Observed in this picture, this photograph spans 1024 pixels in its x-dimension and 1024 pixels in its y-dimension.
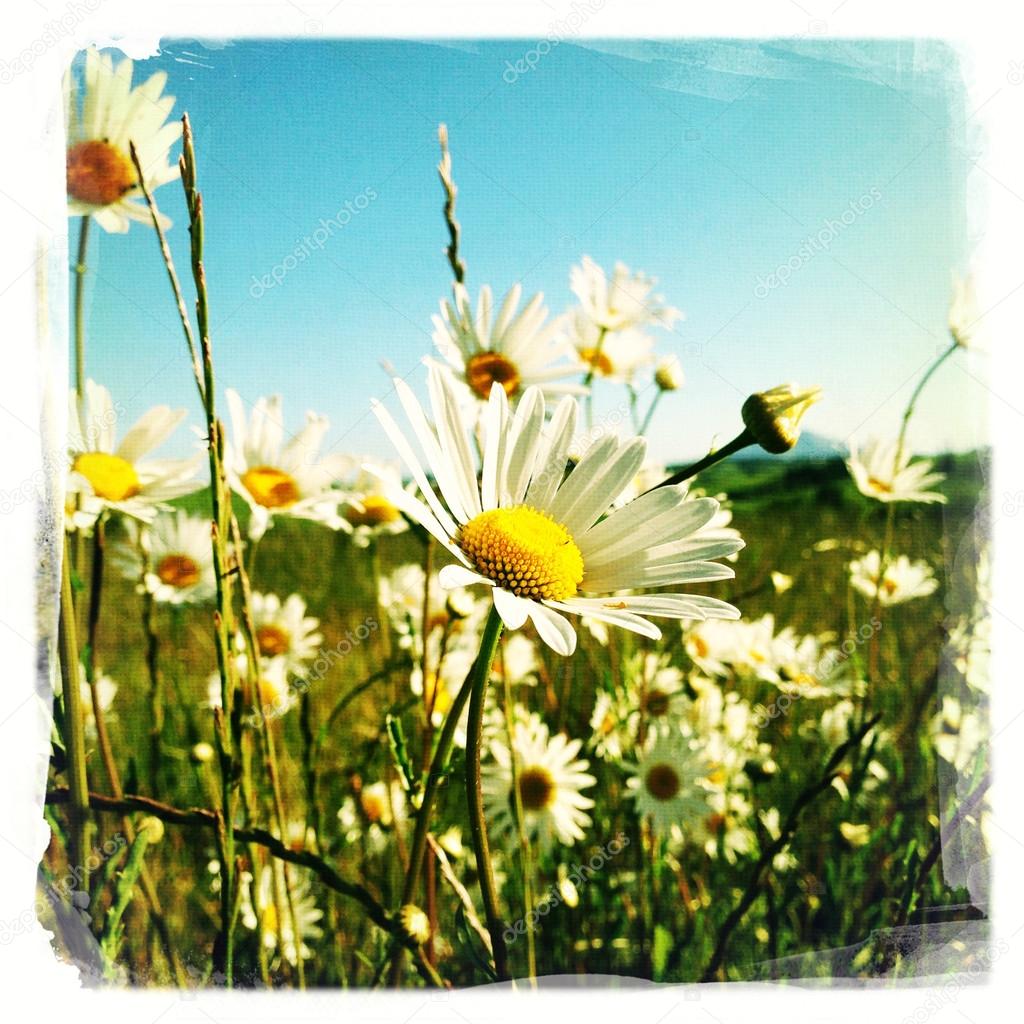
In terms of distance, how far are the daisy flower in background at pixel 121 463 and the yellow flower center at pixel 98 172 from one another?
0.14 meters

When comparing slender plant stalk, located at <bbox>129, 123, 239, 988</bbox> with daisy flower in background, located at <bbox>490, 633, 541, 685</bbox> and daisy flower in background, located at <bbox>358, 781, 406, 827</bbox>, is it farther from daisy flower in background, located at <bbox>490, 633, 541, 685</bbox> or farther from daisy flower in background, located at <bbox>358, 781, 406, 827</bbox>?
daisy flower in background, located at <bbox>490, 633, 541, 685</bbox>

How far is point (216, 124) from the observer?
0.67 metres

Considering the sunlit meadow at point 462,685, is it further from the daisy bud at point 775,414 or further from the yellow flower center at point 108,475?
the daisy bud at point 775,414

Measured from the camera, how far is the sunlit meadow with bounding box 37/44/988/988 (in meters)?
0.65

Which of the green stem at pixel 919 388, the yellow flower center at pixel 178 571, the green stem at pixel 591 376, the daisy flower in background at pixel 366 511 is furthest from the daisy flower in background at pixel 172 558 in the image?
the green stem at pixel 919 388

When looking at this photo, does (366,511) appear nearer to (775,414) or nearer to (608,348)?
(608,348)

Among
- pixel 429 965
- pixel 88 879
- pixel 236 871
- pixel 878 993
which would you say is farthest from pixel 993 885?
pixel 88 879

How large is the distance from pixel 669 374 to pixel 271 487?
32 centimetres

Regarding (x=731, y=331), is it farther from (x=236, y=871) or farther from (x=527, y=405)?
(x=236, y=871)

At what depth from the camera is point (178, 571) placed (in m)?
0.69

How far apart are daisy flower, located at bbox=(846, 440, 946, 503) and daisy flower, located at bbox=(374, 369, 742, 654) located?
226mm

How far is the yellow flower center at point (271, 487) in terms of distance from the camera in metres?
0.66

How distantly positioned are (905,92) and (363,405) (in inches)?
18.5
